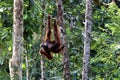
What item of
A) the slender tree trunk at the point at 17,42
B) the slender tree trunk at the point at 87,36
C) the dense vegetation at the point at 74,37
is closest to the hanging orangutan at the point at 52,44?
the dense vegetation at the point at 74,37

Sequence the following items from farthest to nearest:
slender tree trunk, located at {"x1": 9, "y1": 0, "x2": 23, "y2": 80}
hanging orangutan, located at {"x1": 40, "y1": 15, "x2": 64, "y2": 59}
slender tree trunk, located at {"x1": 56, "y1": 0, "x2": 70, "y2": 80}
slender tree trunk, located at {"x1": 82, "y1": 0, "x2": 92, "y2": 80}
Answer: slender tree trunk, located at {"x1": 82, "y1": 0, "x2": 92, "y2": 80} < slender tree trunk, located at {"x1": 56, "y1": 0, "x2": 70, "y2": 80} < hanging orangutan, located at {"x1": 40, "y1": 15, "x2": 64, "y2": 59} < slender tree trunk, located at {"x1": 9, "y1": 0, "x2": 23, "y2": 80}

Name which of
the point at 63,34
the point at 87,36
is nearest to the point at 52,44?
the point at 63,34

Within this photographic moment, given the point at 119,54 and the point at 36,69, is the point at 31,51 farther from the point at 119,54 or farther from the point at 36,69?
the point at 119,54

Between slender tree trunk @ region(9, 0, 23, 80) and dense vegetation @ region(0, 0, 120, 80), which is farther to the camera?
dense vegetation @ region(0, 0, 120, 80)

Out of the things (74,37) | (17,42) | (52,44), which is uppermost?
(17,42)

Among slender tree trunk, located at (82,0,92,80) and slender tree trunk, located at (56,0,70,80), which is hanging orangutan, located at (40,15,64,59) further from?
slender tree trunk, located at (82,0,92,80)

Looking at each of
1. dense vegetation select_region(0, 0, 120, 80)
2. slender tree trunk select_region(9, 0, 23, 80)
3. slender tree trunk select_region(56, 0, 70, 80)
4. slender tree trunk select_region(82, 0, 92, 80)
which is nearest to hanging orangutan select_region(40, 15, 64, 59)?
dense vegetation select_region(0, 0, 120, 80)

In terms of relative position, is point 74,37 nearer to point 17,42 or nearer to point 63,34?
point 63,34

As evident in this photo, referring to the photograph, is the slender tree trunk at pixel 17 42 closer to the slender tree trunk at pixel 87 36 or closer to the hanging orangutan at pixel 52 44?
the hanging orangutan at pixel 52 44

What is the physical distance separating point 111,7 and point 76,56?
5.44 ft

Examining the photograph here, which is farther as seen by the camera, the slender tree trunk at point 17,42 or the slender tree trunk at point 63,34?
the slender tree trunk at point 63,34

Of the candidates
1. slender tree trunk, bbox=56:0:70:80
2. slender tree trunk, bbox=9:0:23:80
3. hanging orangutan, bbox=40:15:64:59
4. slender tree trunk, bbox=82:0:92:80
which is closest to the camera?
slender tree trunk, bbox=9:0:23:80

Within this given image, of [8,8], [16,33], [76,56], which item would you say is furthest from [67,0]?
[16,33]

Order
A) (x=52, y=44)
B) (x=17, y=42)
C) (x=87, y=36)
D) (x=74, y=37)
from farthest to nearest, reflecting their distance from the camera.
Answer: (x=74, y=37), (x=87, y=36), (x=52, y=44), (x=17, y=42)
